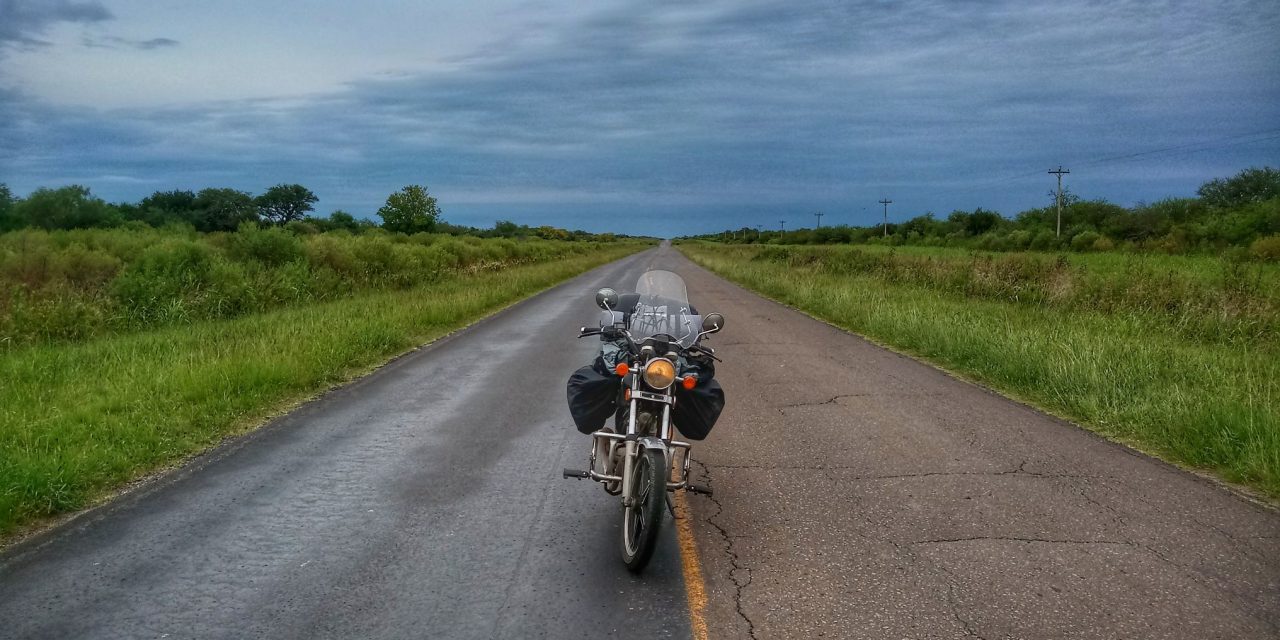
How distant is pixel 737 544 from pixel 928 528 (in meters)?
1.22

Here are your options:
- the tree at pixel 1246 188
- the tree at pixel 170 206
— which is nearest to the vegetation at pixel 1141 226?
the tree at pixel 1246 188

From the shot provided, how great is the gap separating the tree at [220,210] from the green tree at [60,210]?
1931cm

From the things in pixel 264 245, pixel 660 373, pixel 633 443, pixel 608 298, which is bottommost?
pixel 633 443

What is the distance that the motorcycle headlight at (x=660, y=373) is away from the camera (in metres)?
4.28

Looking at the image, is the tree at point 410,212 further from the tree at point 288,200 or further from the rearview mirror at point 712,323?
the rearview mirror at point 712,323

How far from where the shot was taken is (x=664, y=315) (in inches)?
196

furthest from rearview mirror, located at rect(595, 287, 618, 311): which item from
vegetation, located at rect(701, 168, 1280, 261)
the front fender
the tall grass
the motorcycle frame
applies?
vegetation, located at rect(701, 168, 1280, 261)

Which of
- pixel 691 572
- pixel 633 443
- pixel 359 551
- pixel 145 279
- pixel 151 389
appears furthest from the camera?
pixel 145 279

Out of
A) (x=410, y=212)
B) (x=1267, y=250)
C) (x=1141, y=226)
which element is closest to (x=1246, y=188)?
(x=1141, y=226)

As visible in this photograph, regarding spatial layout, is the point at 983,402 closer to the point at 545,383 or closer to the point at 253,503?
the point at 545,383

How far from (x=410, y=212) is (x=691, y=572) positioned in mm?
78942

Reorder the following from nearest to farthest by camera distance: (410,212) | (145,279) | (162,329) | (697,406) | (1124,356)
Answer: (697,406)
(1124,356)
(162,329)
(145,279)
(410,212)

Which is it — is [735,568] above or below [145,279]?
below

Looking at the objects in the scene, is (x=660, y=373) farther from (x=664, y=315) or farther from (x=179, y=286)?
(x=179, y=286)
